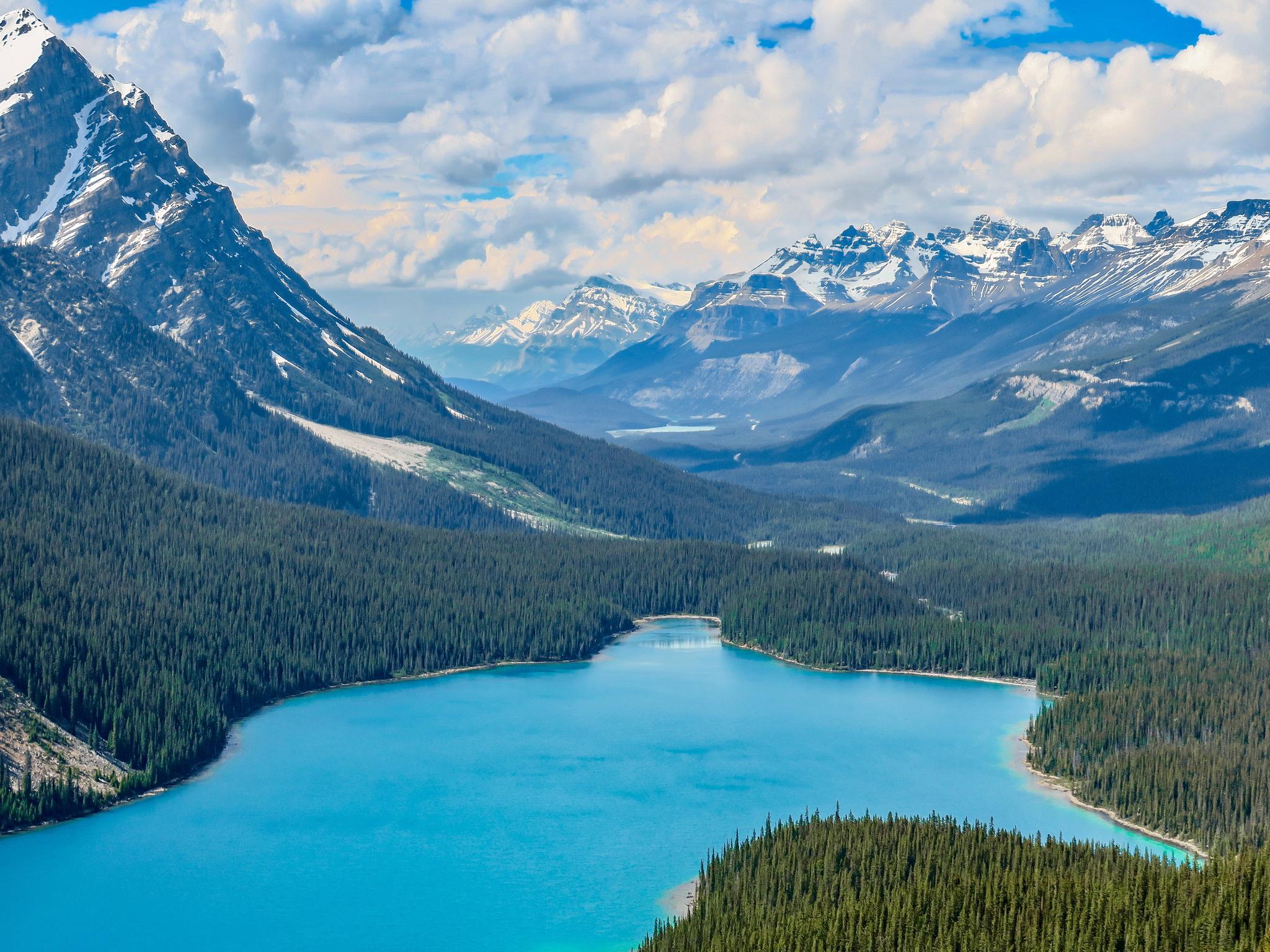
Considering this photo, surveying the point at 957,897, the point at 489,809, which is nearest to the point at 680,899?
the point at 957,897

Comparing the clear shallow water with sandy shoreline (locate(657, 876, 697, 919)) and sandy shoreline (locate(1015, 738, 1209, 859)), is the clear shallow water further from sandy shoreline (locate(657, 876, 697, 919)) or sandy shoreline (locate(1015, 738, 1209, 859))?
sandy shoreline (locate(1015, 738, 1209, 859))

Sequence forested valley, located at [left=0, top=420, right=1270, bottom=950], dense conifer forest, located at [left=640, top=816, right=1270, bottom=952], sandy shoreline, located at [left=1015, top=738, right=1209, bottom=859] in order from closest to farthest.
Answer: dense conifer forest, located at [left=640, top=816, right=1270, bottom=952]
forested valley, located at [left=0, top=420, right=1270, bottom=950]
sandy shoreline, located at [left=1015, top=738, right=1209, bottom=859]

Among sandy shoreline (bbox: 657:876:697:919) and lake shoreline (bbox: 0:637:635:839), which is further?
lake shoreline (bbox: 0:637:635:839)

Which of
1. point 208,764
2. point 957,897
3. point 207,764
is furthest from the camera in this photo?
point 208,764

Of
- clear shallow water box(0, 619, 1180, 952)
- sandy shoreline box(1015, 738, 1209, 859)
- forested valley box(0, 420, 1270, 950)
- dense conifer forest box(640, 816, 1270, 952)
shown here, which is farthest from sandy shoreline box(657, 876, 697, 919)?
sandy shoreline box(1015, 738, 1209, 859)

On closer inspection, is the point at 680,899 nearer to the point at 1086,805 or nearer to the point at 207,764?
the point at 1086,805

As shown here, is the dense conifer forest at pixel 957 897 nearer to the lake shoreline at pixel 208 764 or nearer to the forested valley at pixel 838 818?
the forested valley at pixel 838 818
